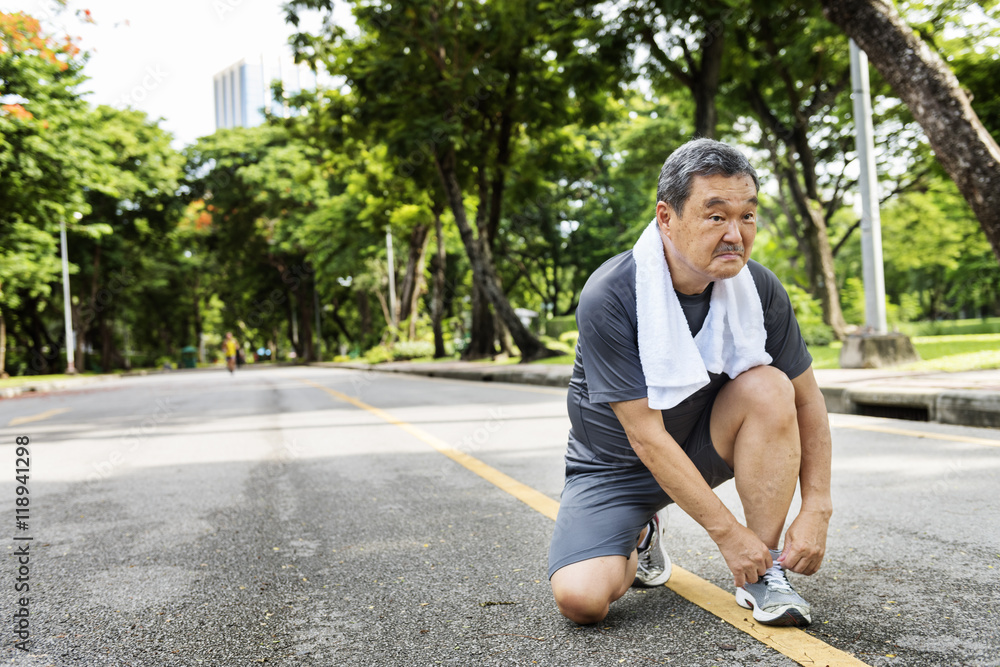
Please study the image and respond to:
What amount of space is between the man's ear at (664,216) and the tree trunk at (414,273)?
26365 mm

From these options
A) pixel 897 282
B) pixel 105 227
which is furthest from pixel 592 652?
pixel 897 282

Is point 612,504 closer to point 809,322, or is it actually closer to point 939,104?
point 939,104

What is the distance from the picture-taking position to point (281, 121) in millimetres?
20297

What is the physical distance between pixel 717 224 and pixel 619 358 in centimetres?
48

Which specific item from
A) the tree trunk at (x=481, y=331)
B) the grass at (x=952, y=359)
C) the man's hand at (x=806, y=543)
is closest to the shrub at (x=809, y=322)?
the grass at (x=952, y=359)

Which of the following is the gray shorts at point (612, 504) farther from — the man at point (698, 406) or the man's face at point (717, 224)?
the man's face at point (717, 224)

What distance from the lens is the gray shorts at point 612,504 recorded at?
2463mm

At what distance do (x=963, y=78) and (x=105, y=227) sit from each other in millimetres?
23773

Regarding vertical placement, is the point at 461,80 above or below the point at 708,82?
above

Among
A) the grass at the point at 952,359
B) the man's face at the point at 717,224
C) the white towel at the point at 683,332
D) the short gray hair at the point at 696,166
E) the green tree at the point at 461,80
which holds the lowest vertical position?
the grass at the point at 952,359

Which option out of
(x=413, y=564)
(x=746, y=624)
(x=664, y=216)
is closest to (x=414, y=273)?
(x=413, y=564)

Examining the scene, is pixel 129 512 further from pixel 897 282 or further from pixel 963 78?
pixel 897 282

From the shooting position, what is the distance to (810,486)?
2449 millimetres

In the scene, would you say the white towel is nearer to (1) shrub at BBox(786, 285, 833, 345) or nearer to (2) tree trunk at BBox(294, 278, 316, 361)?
(1) shrub at BBox(786, 285, 833, 345)
